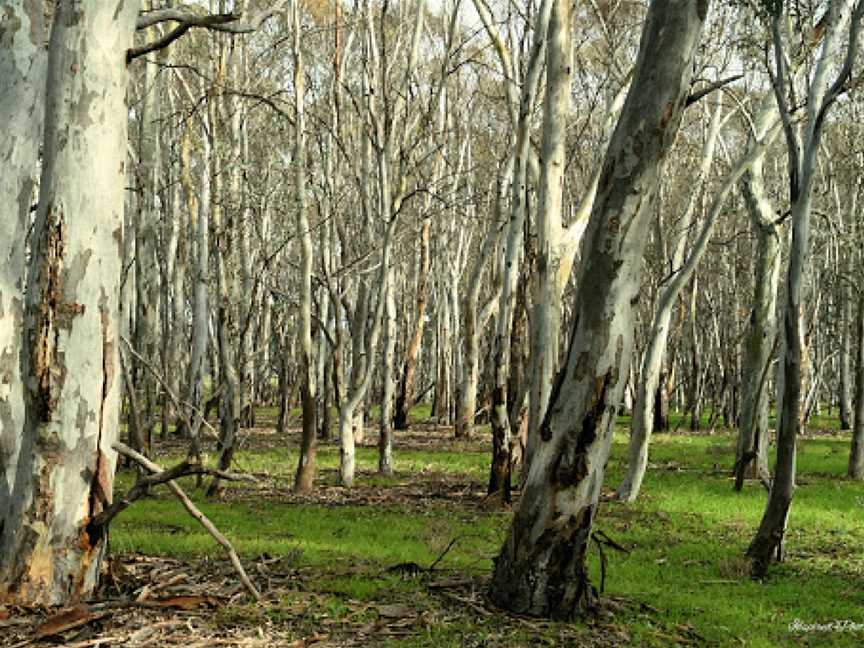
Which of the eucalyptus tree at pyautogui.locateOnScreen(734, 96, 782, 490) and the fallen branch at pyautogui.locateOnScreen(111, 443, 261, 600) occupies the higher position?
the eucalyptus tree at pyautogui.locateOnScreen(734, 96, 782, 490)

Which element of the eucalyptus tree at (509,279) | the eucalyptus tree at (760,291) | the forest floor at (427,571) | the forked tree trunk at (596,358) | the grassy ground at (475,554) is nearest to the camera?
the forest floor at (427,571)

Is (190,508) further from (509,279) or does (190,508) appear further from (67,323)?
(509,279)

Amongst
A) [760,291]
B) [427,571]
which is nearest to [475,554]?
[427,571]

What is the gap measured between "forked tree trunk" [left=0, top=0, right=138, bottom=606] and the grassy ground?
967mm

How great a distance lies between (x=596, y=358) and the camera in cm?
579

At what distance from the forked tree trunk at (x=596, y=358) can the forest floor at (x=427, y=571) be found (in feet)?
0.86

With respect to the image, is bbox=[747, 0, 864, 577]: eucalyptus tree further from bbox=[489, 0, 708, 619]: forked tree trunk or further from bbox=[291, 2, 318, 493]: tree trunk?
bbox=[291, 2, 318, 493]: tree trunk

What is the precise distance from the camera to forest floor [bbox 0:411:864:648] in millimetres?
5164

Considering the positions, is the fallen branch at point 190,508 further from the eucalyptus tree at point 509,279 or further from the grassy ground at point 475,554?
the eucalyptus tree at point 509,279

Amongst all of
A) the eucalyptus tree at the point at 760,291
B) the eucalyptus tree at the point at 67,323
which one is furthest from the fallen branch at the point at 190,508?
the eucalyptus tree at the point at 760,291

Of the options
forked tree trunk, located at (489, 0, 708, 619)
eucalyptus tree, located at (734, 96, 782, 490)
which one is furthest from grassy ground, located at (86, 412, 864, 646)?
eucalyptus tree, located at (734, 96, 782, 490)

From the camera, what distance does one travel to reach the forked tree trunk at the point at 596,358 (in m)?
5.78

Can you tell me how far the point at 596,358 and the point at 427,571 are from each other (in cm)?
224

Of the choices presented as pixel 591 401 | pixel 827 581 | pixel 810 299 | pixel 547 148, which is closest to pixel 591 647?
pixel 591 401
